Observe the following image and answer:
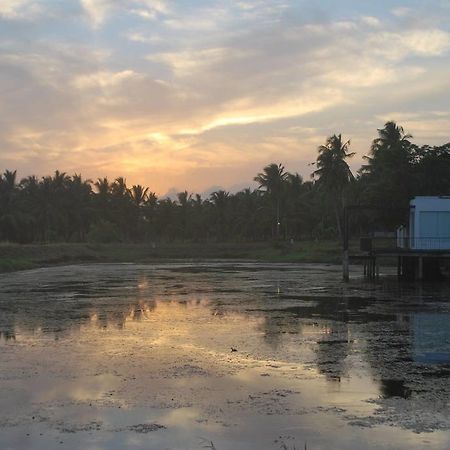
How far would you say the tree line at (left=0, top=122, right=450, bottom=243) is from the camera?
69.4 m

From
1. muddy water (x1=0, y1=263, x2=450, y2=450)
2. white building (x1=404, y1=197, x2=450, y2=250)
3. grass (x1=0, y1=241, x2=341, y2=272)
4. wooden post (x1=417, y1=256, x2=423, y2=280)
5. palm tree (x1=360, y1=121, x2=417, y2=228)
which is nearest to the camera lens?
muddy water (x1=0, y1=263, x2=450, y2=450)

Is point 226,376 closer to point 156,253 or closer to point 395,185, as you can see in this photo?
point 395,185

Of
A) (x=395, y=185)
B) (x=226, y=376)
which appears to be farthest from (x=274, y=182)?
(x=226, y=376)

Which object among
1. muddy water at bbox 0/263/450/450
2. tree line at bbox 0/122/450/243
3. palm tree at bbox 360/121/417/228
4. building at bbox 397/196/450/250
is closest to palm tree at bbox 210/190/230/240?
tree line at bbox 0/122/450/243

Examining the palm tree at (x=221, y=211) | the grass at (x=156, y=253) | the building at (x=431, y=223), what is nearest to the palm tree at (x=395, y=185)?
the building at (x=431, y=223)

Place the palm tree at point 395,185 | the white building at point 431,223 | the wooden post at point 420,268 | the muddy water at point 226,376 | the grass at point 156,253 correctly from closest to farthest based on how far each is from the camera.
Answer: the muddy water at point 226,376
the wooden post at point 420,268
the white building at point 431,223
the palm tree at point 395,185
the grass at point 156,253

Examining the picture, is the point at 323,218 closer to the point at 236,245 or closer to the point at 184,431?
the point at 236,245

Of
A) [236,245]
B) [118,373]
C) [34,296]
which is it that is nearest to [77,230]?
[236,245]

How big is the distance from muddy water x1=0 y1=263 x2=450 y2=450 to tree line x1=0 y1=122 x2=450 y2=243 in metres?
43.1

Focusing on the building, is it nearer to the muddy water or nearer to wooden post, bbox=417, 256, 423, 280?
wooden post, bbox=417, 256, 423, 280

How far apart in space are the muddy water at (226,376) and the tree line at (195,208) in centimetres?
4305

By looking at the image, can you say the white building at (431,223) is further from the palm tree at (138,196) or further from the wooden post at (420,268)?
the palm tree at (138,196)

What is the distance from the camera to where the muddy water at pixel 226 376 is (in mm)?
7992

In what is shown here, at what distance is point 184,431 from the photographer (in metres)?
8.12
